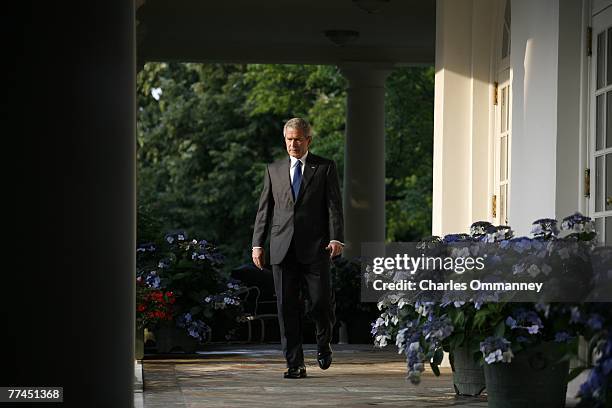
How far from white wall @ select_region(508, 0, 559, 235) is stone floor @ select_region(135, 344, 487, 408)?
1.44 meters

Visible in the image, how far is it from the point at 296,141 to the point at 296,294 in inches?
46.6

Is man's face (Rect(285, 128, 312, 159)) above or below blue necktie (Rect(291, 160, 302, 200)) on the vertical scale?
above

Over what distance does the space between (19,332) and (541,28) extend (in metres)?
4.99

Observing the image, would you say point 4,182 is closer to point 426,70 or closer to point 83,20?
point 83,20

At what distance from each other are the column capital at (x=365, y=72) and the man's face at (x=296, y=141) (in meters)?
8.75

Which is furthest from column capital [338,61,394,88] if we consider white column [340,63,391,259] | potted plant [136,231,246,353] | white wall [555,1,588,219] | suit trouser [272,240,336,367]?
white wall [555,1,588,219]

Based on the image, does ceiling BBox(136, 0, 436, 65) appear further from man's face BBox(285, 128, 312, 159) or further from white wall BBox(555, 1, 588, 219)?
white wall BBox(555, 1, 588, 219)

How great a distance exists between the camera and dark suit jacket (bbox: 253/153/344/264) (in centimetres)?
951

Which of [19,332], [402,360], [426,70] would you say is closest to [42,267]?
[19,332]

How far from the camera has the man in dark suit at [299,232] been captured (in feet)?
31.2

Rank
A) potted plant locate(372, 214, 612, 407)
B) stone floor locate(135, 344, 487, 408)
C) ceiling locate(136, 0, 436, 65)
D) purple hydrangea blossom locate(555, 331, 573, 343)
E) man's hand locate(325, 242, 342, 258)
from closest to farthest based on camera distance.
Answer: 1. purple hydrangea blossom locate(555, 331, 573, 343)
2. potted plant locate(372, 214, 612, 407)
3. stone floor locate(135, 344, 487, 408)
4. man's hand locate(325, 242, 342, 258)
5. ceiling locate(136, 0, 436, 65)

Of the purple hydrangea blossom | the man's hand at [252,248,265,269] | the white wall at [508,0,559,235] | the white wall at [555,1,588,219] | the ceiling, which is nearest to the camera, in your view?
the purple hydrangea blossom

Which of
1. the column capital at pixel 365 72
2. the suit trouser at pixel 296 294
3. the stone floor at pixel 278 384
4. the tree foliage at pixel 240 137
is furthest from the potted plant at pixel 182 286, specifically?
the tree foliage at pixel 240 137

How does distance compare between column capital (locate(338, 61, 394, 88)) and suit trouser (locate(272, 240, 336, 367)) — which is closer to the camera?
suit trouser (locate(272, 240, 336, 367))
